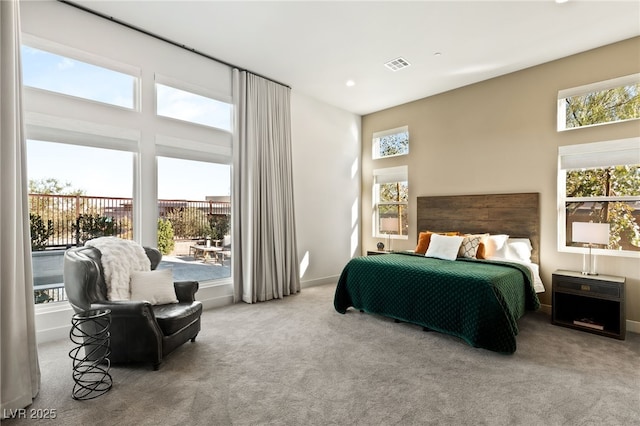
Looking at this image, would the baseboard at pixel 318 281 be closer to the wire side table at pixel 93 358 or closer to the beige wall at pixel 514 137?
the beige wall at pixel 514 137

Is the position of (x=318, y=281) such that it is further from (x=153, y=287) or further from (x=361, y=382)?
(x=361, y=382)

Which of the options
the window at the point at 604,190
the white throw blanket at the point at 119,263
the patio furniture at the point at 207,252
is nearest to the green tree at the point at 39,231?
the white throw blanket at the point at 119,263

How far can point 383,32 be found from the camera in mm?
3426

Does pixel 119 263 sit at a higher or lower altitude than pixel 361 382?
higher

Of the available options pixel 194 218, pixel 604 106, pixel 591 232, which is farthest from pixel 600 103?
pixel 194 218

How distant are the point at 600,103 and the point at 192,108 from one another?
190 inches

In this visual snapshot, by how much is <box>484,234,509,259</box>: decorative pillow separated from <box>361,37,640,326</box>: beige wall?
1.46ft

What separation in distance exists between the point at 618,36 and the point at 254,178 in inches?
174

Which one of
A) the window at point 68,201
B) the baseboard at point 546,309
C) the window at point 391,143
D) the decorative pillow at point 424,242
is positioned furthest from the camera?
the window at point 391,143

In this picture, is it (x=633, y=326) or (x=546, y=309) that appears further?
(x=546, y=309)

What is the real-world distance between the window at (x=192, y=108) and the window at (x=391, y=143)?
2.80 meters

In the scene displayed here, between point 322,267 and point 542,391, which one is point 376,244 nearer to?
point 322,267

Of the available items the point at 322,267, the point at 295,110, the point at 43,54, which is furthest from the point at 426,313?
the point at 43,54

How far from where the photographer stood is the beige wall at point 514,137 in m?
3.59
